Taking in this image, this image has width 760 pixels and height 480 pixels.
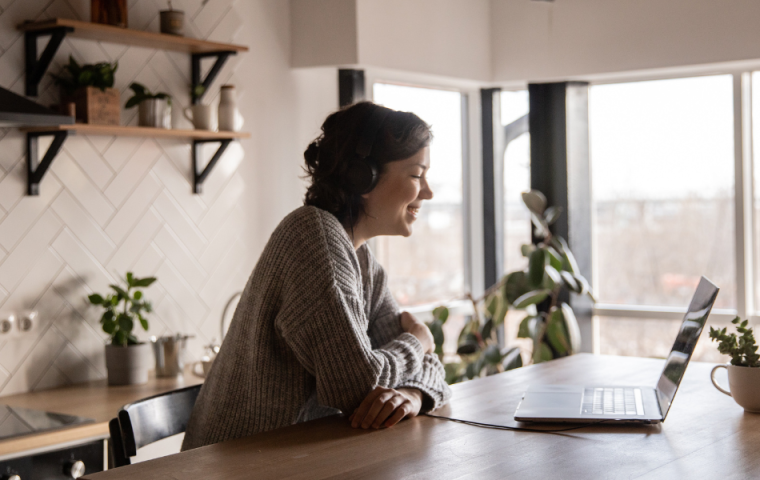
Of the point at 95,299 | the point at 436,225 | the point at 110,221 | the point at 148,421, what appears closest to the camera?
the point at 148,421

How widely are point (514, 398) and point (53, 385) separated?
5.06 ft

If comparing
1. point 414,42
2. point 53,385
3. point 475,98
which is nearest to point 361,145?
point 53,385

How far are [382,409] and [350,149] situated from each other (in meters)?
0.58

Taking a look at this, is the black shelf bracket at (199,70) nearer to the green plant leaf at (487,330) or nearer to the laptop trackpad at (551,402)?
the green plant leaf at (487,330)

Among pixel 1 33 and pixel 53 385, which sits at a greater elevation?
pixel 1 33

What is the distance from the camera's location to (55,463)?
201cm

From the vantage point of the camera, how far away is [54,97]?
2518mm

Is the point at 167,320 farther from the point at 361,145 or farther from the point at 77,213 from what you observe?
the point at 361,145

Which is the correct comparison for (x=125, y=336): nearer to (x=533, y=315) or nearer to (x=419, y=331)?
(x=419, y=331)

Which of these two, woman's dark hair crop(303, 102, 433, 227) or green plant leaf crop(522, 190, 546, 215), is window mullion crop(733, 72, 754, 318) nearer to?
green plant leaf crop(522, 190, 546, 215)

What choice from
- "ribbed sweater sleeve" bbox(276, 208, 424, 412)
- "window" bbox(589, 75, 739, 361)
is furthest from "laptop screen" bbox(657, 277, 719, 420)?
"window" bbox(589, 75, 739, 361)

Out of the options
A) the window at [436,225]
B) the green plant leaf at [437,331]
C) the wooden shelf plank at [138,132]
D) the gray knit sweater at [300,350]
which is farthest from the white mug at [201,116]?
the gray knit sweater at [300,350]

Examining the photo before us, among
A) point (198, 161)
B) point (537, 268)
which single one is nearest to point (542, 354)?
point (537, 268)

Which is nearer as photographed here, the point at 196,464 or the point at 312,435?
the point at 196,464
